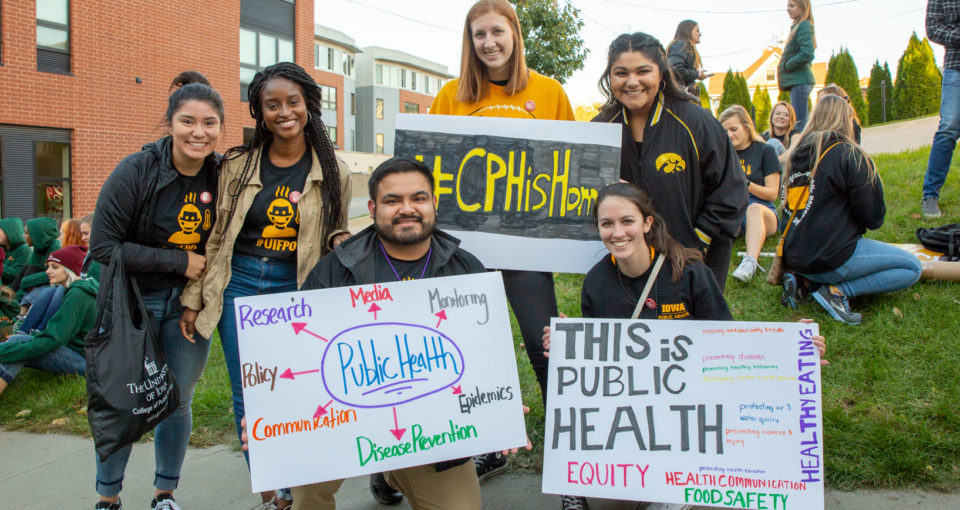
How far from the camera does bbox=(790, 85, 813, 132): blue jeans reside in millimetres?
7672

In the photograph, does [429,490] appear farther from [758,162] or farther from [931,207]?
[931,207]

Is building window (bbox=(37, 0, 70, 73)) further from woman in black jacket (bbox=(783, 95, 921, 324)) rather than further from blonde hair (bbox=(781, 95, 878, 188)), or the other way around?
woman in black jacket (bbox=(783, 95, 921, 324))

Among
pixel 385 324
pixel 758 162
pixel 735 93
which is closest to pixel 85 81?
pixel 758 162

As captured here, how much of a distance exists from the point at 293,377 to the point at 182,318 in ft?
2.53

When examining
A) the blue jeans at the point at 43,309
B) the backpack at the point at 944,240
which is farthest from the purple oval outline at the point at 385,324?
the backpack at the point at 944,240

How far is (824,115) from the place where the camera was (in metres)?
4.75

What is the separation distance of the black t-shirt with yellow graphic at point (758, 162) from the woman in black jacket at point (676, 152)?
3692 millimetres

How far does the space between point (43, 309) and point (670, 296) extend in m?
4.95

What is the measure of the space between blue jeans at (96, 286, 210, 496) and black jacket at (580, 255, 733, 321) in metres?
1.83

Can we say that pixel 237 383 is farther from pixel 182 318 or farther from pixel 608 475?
pixel 608 475

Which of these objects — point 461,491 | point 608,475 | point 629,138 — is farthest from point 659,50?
point 461,491

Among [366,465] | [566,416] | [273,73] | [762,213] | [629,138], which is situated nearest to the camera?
[366,465]

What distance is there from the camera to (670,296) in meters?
2.78

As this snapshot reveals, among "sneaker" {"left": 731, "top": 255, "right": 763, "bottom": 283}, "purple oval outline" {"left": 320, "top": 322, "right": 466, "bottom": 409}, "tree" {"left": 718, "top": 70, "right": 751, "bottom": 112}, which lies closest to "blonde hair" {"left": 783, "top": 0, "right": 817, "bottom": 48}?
"sneaker" {"left": 731, "top": 255, "right": 763, "bottom": 283}
